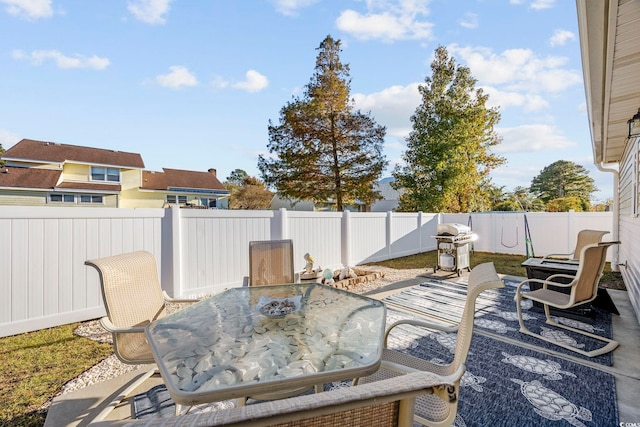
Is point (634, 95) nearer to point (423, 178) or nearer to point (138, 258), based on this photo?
point (138, 258)

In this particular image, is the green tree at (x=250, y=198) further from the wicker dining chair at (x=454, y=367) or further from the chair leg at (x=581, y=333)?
the wicker dining chair at (x=454, y=367)

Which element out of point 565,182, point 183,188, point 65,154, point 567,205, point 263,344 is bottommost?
point 263,344

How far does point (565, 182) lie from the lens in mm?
26078

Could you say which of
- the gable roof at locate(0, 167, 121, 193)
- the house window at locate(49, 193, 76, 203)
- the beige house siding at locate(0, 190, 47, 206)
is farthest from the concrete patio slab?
the beige house siding at locate(0, 190, 47, 206)

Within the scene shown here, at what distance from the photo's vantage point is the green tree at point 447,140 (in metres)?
11.5

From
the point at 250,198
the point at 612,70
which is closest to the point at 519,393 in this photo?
the point at 612,70

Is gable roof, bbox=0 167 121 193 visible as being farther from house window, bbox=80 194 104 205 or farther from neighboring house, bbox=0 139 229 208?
house window, bbox=80 194 104 205

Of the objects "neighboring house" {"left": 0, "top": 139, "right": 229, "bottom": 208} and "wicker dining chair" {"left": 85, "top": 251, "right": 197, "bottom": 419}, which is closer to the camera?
"wicker dining chair" {"left": 85, "top": 251, "right": 197, "bottom": 419}

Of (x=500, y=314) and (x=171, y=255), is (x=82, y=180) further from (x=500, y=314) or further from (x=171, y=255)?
(x=500, y=314)

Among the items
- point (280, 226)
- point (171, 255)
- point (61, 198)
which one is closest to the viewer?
point (171, 255)

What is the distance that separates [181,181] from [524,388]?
20.6 m

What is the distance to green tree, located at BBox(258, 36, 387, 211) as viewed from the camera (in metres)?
11.5

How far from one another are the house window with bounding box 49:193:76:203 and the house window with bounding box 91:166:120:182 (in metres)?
1.50

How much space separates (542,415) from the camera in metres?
1.96
